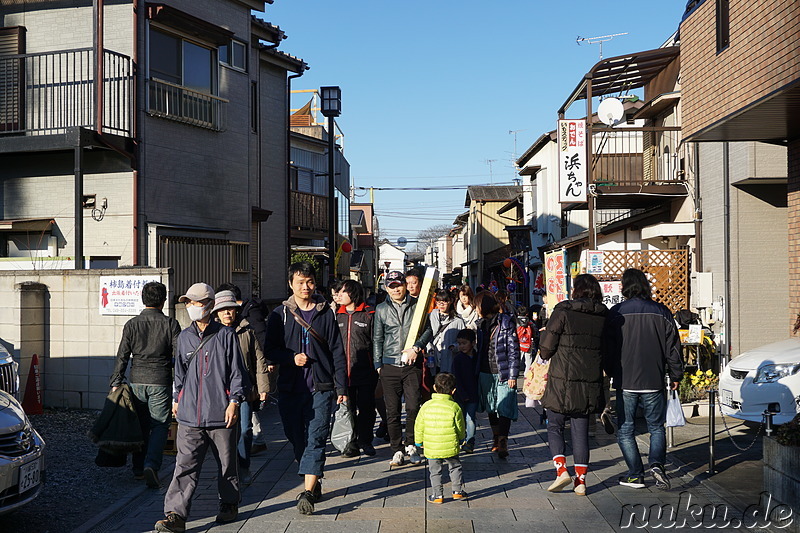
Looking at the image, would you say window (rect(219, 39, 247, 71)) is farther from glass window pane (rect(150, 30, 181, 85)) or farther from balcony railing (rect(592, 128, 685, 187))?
balcony railing (rect(592, 128, 685, 187))

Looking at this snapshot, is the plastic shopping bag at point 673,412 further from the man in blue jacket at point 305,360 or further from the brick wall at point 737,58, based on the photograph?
the brick wall at point 737,58

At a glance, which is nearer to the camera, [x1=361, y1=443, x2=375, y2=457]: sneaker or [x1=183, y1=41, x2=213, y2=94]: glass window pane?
[x1=361, y1=443, x2=375, y2=457]: sneaker

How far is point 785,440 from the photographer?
6148 mm

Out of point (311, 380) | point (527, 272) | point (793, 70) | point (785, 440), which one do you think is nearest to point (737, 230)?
point (793, 70)

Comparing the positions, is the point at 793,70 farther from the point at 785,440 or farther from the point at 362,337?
the point at 362,337

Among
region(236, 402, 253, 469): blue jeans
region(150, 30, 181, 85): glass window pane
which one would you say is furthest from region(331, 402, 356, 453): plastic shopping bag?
region(150, 30, 181, 85): glass window pane

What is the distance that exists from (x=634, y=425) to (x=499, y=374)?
72.3 inches

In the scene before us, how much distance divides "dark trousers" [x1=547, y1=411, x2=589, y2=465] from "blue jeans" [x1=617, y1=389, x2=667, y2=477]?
43cm

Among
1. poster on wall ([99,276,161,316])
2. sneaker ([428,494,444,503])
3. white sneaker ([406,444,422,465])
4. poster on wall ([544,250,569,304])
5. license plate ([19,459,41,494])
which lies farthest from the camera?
poster on wall ([544,250,569,304])

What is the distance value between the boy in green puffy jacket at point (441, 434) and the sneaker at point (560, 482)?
848 mm

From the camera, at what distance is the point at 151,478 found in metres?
7.25

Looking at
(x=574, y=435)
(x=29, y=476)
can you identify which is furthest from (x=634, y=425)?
(x=29, y=476)

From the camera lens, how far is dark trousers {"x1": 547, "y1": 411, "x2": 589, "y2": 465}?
7.05m

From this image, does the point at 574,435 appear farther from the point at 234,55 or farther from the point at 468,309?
the point at 234,55
